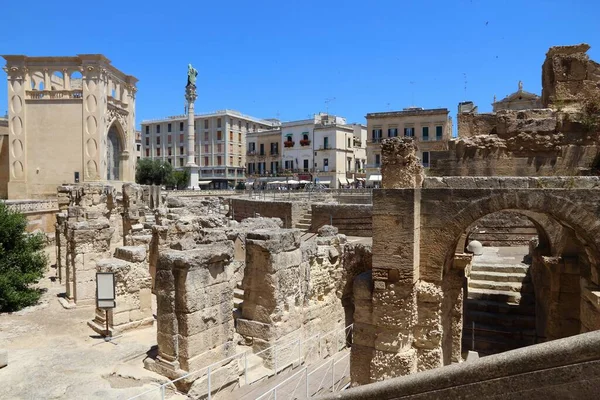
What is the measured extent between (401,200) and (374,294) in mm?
1616

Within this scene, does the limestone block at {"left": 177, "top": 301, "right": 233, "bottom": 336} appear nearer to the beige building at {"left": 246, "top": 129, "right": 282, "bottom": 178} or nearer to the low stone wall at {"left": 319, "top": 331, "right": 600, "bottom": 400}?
the low stone wall at {"left": 319, "top": 331, "right": 600, "bottom": 400}

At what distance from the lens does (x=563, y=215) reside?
6461 millimetres

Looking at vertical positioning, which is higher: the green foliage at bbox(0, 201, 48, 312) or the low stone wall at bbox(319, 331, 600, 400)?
the low stone wall at bbox(319, 331, 600, 400)

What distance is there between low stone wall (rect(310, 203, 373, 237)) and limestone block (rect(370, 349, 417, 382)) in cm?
1256

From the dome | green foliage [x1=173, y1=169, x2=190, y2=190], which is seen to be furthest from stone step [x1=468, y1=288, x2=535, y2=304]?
green foliage [x1=173, y1=169, x2=190, y2=190]

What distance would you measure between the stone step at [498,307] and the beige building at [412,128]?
3075cm

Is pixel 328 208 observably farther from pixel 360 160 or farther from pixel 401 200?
pixel 360 160

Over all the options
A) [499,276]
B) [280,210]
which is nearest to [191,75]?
[280,210]

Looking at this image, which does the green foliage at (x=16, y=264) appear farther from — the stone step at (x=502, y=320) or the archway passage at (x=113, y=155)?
the archway passage at (x=113, y=155)

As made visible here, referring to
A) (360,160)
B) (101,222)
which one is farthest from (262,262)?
(360,160)

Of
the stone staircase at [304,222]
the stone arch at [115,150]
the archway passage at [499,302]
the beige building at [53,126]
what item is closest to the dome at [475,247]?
the archway passage at [499,302]

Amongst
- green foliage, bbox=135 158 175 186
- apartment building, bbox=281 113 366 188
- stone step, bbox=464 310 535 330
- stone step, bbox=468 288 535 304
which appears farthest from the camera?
green foliage, bbox=135 158 175 186

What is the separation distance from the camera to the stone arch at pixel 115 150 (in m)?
36.3

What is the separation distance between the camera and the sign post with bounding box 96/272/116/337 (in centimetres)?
901
